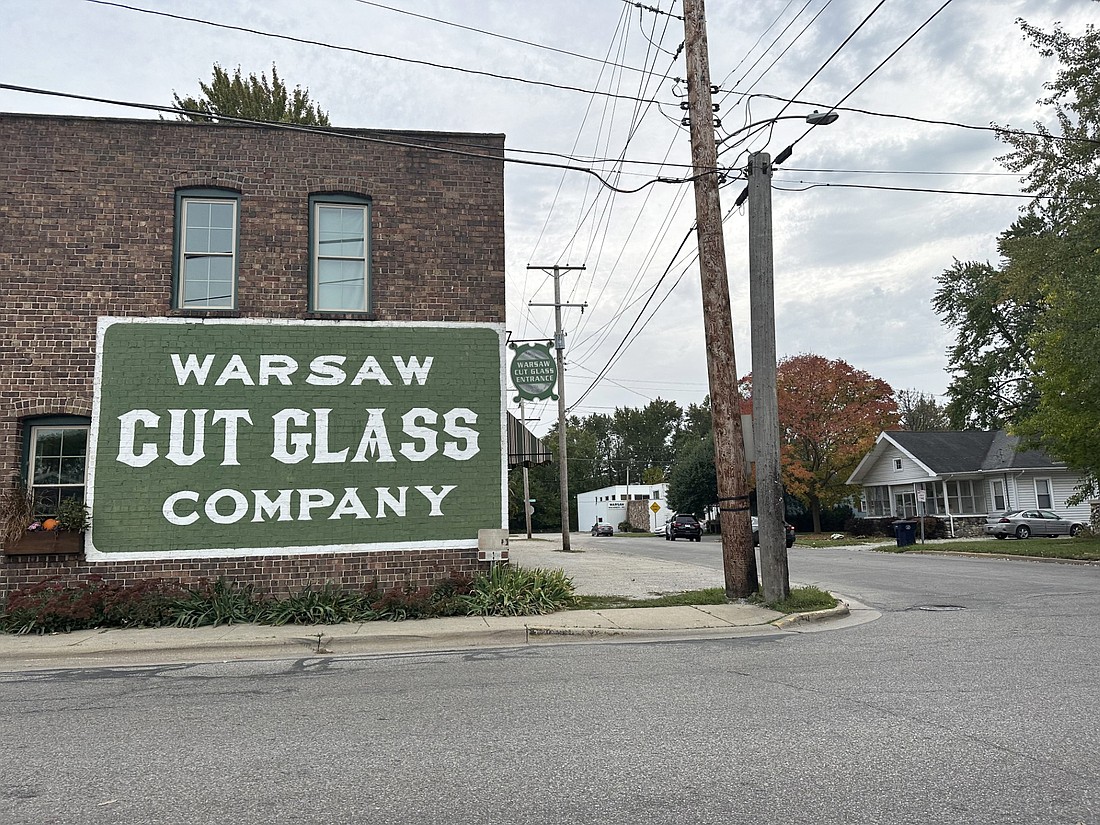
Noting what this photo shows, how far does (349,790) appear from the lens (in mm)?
4539

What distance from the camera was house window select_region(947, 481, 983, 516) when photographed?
41.2 meters

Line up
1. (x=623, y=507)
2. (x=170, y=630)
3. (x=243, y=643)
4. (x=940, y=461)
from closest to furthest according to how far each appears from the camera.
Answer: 1. (x=243, y=643)
2. (x=170, y=630)
3. (x=940, y=461)
4. (x=623, y=507)

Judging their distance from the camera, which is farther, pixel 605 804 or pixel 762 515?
pixel 762 515

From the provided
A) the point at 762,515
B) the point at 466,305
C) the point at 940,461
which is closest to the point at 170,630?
the point at 466,305

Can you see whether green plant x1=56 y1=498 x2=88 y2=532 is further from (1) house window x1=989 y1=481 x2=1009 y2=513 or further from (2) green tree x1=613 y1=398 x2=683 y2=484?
(2) green tree x1=613 y1=398 x2=683 y2=484

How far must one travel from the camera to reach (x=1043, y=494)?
37.9 meters

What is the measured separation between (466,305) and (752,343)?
4.48 meters

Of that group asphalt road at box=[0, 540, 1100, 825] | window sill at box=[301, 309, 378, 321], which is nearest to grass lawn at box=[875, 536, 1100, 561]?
asphalt road at box=[0, 540, 1100, 825]

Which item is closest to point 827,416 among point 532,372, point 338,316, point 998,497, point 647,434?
point 998,497

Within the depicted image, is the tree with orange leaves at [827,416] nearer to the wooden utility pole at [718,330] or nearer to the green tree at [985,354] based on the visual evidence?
the green tree at [985,354]

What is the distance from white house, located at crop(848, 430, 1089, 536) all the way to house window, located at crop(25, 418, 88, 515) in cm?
3089

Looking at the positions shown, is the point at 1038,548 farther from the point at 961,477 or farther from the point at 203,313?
the point at 203,313

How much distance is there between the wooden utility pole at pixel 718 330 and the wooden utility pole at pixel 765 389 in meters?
0.32

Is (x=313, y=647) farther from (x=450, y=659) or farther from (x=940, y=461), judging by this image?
(x=940, y=461)
